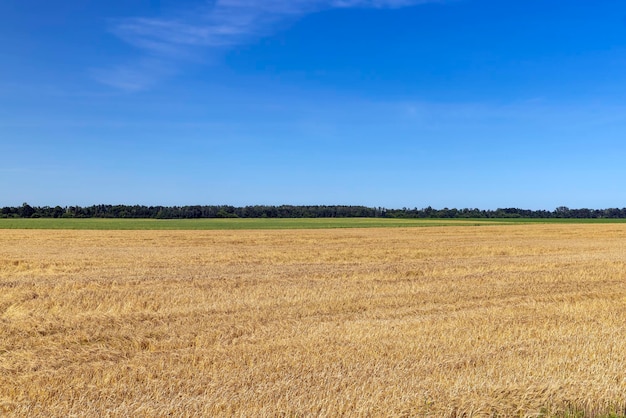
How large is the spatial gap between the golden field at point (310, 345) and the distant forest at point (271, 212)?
114 metres

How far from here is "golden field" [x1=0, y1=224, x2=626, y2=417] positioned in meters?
5.72

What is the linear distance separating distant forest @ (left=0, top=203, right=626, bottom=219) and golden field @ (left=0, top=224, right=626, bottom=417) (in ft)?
374

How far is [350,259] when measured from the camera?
23.5 metres

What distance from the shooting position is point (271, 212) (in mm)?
137500

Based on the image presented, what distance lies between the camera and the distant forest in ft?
400

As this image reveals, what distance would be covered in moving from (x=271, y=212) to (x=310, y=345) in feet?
426

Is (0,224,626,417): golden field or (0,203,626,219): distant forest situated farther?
(0,203,626,219): distant forest

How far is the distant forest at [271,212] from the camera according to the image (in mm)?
121938

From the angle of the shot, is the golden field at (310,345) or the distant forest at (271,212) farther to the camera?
the distant forest at (271,212)

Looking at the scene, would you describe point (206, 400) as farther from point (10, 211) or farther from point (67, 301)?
point (10, 211)

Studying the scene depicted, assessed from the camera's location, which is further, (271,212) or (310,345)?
(271,212)

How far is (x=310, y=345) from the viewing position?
7.98m

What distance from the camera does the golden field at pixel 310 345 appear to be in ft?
18.8

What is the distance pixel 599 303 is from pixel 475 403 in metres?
8.29
